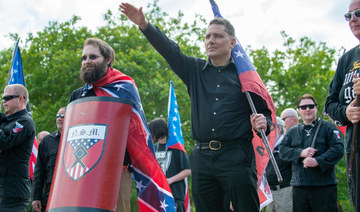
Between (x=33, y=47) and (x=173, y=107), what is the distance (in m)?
14.8

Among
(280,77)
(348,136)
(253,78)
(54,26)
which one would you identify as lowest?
(348,136)

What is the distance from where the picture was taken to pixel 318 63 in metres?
22.7

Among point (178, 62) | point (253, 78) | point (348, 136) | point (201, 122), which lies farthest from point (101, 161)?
point (348, 136)

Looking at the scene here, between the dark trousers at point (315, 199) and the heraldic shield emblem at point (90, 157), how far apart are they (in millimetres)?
3419

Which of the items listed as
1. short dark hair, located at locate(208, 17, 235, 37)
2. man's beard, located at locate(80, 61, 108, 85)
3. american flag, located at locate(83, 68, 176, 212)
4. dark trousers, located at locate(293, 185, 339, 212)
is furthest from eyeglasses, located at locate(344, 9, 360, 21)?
dark trousers, located at locate(293, 185, 339, 212)

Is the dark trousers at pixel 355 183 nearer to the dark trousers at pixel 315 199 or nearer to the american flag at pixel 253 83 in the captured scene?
the american flag at pixel 253 83

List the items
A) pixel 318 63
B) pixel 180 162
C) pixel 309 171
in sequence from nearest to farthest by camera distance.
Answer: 1. pixel 309 171
2. pixel 180 162
3. pixel 318 63

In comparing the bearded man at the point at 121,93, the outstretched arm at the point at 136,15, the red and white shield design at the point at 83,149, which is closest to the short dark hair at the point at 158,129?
the bearded man at the point at 121,93

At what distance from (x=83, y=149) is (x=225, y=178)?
1217 millimetres

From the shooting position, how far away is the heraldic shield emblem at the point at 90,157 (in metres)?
A: 3.25

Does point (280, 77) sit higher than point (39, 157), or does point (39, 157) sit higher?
point (280, 77)

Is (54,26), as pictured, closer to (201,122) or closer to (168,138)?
(168,138)

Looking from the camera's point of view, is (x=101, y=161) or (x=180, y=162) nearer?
(x=101, y=161)

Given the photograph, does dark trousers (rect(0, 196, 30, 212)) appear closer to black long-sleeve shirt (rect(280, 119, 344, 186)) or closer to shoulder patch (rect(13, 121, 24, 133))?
shoulder patch (rect(13, 121, 24, 133))
